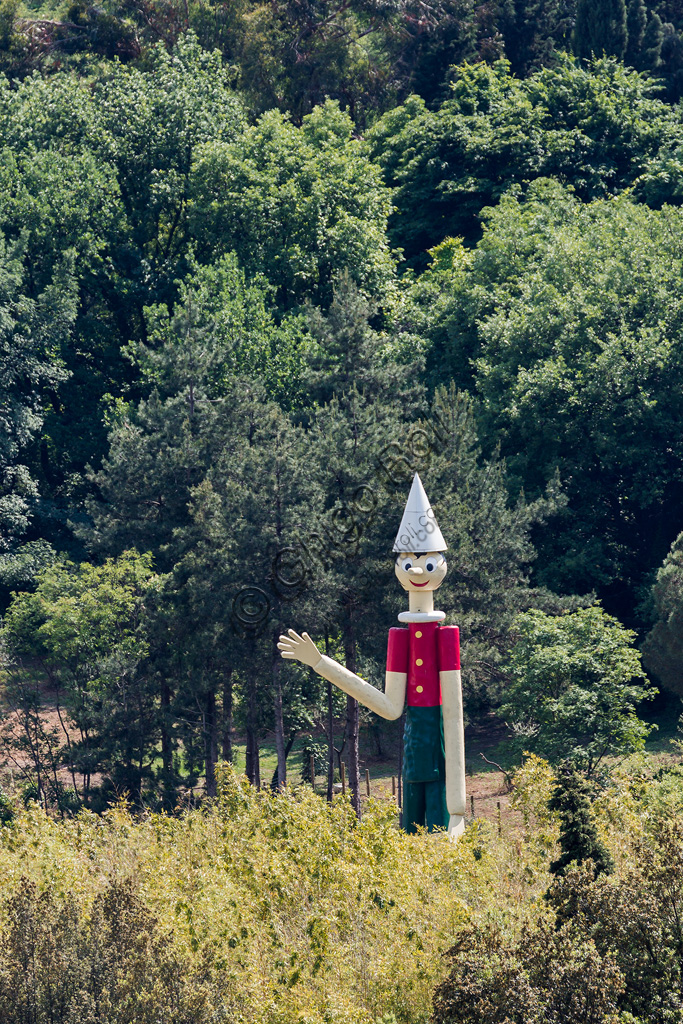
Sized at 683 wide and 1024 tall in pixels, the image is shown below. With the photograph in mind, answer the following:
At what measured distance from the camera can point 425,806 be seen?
891 inches

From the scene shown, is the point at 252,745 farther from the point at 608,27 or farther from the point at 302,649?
the point at 608,27

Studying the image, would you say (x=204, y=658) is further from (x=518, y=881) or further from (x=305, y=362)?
(x=518, y=881)

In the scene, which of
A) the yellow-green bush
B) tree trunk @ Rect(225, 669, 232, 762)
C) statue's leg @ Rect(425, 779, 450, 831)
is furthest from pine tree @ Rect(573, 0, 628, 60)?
statue's leg @ Rect(425, 779, 450, 831)

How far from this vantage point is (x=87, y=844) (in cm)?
2525

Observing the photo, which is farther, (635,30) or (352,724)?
(635,30)

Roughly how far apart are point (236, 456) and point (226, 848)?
48.3ft

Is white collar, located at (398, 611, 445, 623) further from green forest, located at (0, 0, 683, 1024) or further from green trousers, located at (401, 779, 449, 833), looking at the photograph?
green forest, located at (0, 0, 683, 1024)

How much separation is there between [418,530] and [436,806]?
4.19 meters

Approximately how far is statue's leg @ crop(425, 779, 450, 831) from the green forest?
1.92ft

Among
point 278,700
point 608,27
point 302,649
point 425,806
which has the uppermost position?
point 608,27

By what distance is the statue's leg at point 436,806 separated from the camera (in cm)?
2244

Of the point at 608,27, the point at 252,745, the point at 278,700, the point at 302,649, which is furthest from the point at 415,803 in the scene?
the point at 608,27

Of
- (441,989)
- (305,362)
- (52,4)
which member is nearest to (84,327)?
(305,362)

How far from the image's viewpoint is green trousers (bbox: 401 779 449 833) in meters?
22.5
